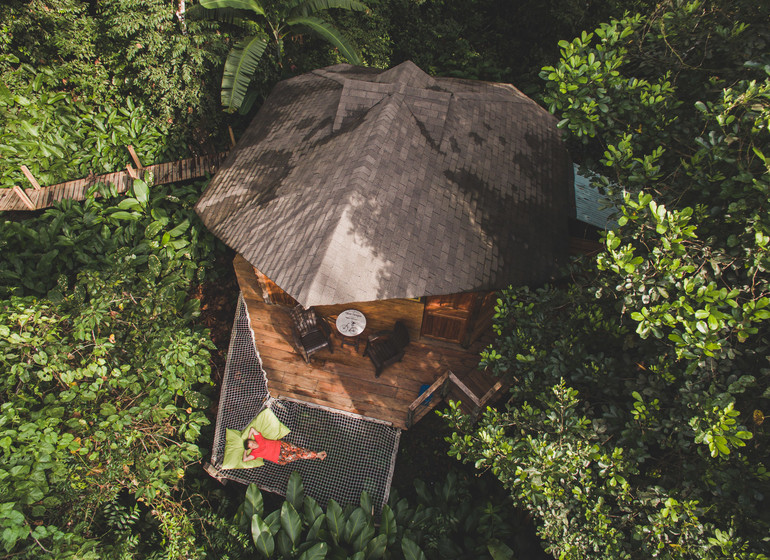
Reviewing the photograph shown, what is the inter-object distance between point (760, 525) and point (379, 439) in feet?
19.3

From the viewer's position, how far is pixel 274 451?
781cm

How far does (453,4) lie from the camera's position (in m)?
16.6

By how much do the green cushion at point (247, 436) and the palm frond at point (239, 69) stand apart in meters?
8.26

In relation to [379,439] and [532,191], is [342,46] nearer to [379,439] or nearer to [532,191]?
[532,191]

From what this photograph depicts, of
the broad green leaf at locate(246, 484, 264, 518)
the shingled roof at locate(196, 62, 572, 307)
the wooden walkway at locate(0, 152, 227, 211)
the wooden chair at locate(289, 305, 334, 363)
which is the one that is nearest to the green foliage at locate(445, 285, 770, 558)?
the shingled roof at locate(196, 62, 572, 307)

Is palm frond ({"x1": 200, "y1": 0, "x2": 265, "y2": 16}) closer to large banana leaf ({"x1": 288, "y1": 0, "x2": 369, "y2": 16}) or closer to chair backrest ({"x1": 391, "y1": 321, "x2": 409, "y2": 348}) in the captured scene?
large banana leaf ({"x1": 288, "y1": 0, "x2": 369, "y2": 16})

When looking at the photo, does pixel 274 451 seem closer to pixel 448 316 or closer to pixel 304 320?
pixel 304 320

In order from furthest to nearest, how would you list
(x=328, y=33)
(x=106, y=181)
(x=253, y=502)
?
(x=106, y=181)
(x=328, y=33)
(x=253, y=502)

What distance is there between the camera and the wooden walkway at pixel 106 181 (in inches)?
433

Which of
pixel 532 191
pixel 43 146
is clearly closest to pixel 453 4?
pixel 532 191

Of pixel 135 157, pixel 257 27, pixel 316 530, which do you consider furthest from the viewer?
pixel 135 157

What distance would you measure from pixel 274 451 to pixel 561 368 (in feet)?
18.7

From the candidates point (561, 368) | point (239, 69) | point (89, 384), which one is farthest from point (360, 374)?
point (239, 69)

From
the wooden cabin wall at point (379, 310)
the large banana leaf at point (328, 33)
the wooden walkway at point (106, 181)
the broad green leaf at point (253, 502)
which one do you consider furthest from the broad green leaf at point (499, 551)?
the large banana leaf at point (328, 33)
